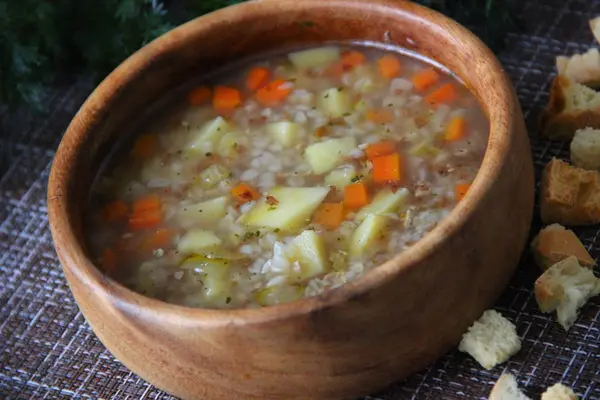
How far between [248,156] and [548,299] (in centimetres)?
74

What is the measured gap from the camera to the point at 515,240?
1.98m

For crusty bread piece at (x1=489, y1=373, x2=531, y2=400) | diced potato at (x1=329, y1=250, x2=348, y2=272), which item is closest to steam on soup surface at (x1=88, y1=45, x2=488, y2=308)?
diced potato at (x1=329, y1=250, x2=348, y2=272)

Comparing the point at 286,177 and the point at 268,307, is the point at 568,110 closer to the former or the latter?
the point at 286,177

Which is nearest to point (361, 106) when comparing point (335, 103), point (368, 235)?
point (335, 103)

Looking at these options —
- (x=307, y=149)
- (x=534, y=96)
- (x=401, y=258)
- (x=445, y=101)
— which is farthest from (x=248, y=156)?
(x=534, y=96)

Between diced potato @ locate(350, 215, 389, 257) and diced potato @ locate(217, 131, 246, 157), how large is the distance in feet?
1.39

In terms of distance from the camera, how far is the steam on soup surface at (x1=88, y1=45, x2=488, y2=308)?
6.42 ft

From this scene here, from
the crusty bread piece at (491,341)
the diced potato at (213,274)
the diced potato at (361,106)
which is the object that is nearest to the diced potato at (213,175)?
the diced potato at (213,274)

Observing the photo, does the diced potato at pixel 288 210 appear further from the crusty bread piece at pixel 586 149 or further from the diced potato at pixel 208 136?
the crusty bread piece at pixel 586 149

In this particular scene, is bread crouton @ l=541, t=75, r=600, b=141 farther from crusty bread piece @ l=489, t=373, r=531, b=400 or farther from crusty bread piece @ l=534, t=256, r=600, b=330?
crusty bread piece @ l=489, t=373, r=531, b=400

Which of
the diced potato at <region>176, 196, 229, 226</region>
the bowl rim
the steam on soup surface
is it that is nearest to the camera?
the bowl rim

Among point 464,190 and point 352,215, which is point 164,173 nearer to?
point 352,215

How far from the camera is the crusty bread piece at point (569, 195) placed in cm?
212

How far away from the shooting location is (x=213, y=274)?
6.44 ft
